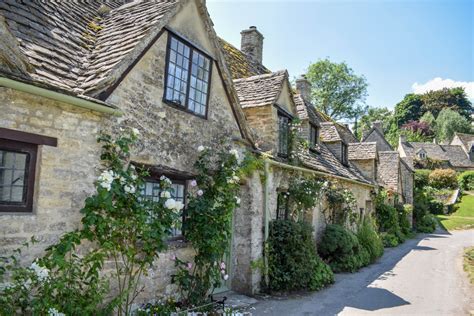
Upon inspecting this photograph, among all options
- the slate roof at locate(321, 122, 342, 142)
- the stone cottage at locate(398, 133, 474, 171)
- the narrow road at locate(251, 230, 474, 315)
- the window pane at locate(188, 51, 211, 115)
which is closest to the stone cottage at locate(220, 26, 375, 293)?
the narrow road at locate(251, 230, 474, 315)

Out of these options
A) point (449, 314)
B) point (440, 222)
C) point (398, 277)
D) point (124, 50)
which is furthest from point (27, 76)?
point (440, 222)

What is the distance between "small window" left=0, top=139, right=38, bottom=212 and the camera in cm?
485

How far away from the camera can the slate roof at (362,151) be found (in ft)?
74.0

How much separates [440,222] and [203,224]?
36333 mm

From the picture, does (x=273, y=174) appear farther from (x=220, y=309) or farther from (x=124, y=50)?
(x=124, y=50)

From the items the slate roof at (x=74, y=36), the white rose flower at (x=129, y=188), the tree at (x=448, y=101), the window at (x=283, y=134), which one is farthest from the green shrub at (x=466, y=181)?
the white rose flower at (x=129, y=188)

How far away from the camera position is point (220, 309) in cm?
762

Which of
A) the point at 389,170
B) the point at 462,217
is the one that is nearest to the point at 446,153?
the point at 462,217

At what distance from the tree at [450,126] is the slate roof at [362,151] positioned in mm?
59561

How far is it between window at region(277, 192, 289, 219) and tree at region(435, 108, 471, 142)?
7314 centimetres

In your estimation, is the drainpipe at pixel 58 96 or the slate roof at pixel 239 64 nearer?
the drainpipe at pixel 58 96

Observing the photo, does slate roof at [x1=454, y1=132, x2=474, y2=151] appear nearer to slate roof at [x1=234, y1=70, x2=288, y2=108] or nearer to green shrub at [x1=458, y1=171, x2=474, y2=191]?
green shrub at [x1=458, y1=171, x2=474, y2=191]

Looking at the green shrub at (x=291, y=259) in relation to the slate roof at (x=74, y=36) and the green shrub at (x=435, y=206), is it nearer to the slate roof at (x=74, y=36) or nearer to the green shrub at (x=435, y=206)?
the slate roof at (x=74, y=36)

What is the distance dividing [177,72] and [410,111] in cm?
8635
